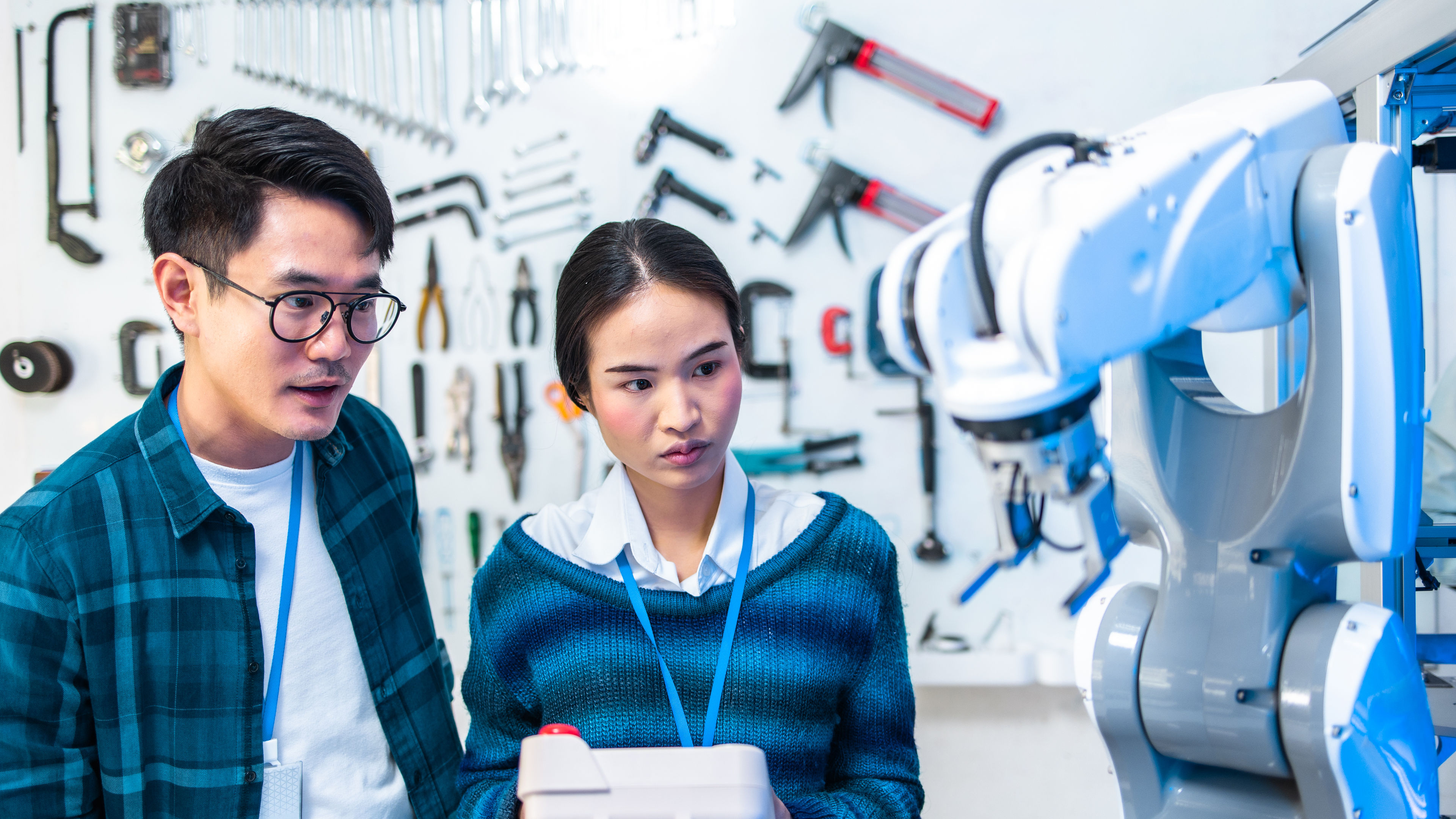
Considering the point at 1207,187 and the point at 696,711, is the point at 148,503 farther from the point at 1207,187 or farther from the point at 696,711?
the point at 1207,187

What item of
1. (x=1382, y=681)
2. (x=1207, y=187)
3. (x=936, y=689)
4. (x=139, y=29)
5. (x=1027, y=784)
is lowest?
(x=1027, y=784)

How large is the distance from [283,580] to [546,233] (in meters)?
1.35

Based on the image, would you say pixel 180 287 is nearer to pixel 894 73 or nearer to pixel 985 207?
pixel 985 207

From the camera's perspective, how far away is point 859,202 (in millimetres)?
2244

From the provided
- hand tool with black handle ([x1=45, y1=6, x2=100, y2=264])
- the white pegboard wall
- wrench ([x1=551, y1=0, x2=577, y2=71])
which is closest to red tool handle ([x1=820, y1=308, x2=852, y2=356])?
the white pegboard wall

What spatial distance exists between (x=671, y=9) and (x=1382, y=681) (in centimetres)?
212

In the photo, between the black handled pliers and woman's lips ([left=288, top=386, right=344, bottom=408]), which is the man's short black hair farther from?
the black handled pliers

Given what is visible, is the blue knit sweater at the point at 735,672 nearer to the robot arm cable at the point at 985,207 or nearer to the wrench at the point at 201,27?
the robot arm cable at the point at 985,207

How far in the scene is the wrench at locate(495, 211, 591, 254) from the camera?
231cm

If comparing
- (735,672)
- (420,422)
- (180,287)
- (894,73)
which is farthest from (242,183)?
(894,73)

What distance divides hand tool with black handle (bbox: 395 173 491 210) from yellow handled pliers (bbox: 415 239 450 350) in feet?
0.41

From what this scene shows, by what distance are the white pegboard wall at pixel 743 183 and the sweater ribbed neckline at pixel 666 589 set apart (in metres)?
1.18

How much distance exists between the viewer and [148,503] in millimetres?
1101

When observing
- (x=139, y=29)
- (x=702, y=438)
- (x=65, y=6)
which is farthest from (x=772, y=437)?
(x=65, y=6)
